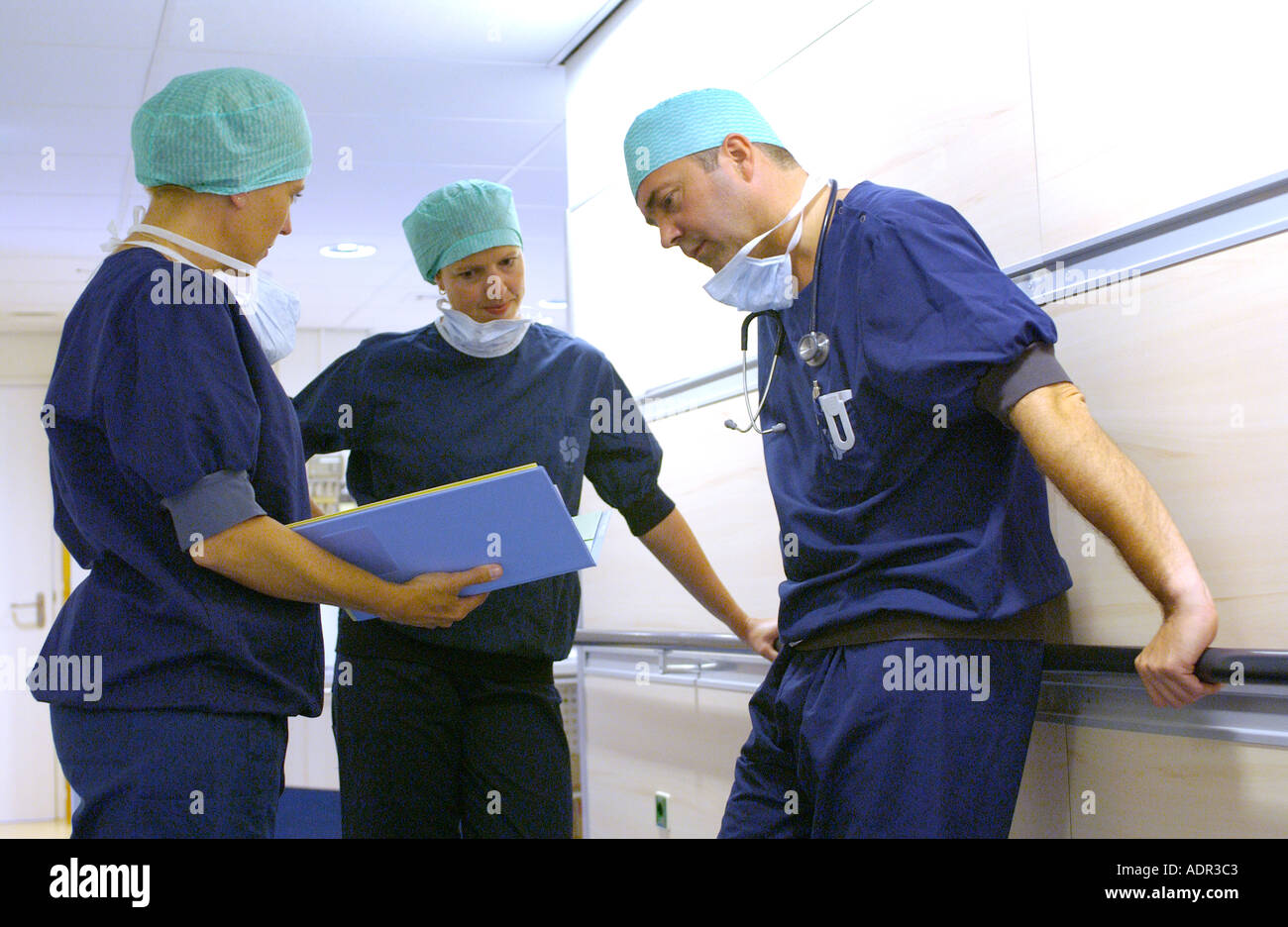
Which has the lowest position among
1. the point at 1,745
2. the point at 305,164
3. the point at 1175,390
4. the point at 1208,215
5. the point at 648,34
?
the point at 1,745

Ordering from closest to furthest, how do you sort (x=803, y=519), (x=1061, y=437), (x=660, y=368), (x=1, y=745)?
1. (x=1061, y=437)
2. (x=803, y=519)
3. (x=660, y=368)
4. (x=1, y=745)

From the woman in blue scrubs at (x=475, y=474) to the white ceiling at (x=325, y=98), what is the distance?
1313mm

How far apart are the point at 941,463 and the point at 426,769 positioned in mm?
954

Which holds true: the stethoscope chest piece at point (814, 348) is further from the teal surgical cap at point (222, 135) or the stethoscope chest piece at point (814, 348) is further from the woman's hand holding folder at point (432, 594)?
the teal surgical cap at point (222, 135)

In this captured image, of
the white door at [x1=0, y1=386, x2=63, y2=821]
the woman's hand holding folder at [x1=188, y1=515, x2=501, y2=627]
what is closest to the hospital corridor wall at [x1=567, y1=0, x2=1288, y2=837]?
the woman's hand holding folder at [x1=188, y1=515, x2=501, y2=627]

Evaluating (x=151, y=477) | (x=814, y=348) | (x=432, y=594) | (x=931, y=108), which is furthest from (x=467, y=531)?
(x=931, y=108)

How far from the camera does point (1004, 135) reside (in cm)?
160

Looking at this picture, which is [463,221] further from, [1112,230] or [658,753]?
[658,753]

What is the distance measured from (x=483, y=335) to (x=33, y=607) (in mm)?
5831

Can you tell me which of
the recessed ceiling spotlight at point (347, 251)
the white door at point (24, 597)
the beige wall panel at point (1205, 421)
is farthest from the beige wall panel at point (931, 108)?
the white door at point (24, 597)

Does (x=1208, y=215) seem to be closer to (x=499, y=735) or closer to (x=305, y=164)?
(x=305, y=164)

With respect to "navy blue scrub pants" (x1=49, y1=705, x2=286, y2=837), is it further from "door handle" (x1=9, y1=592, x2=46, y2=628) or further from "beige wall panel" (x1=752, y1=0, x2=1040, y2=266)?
"door handle" (x1=9, y1=592, x2=46, y2=628)

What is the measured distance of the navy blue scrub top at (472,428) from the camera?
6.13 feet
